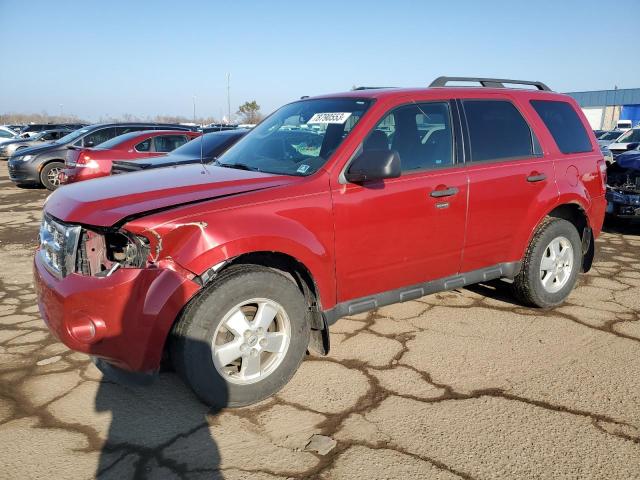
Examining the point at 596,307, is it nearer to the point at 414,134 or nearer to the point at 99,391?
the point at 414,134

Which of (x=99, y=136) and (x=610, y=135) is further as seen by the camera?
(x=610, y=135)

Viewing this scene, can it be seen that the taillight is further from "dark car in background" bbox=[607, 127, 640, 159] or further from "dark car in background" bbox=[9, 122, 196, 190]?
"dark car in background" bbox=[607, 127, 640, 159]

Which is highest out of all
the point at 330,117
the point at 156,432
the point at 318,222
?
the point at 330,117

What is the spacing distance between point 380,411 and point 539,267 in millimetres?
2190

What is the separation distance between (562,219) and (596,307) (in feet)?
2.85

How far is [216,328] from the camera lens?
2801 mm

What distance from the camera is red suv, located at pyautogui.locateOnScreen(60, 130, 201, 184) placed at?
30.3 ft

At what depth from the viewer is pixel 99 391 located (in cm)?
323

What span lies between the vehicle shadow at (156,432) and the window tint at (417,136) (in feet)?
6.27

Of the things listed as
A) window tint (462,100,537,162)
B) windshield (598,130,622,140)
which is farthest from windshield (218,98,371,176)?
windshield (598,130,622,140)

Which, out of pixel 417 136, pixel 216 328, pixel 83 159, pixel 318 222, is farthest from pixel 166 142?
pixel 216 328

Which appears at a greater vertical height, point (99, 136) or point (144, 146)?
point (99, 136)

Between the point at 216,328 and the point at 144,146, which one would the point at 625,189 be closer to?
the point at 216,328

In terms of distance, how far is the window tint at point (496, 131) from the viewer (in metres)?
3.96
